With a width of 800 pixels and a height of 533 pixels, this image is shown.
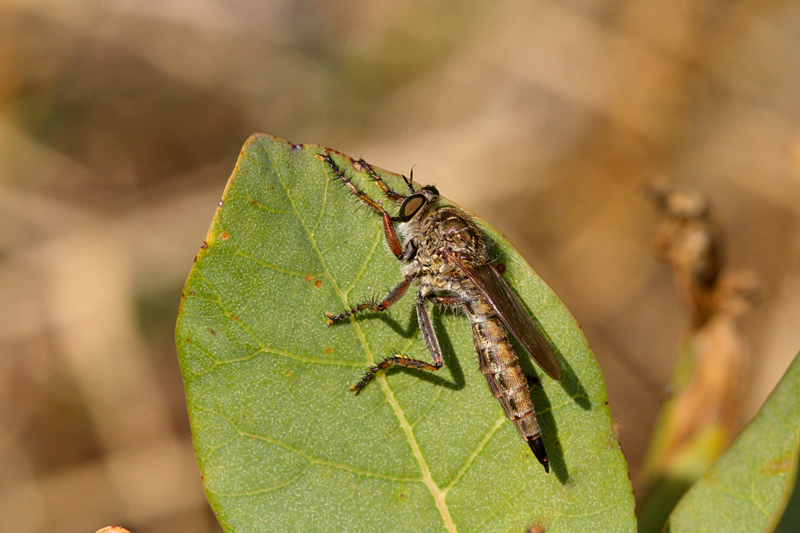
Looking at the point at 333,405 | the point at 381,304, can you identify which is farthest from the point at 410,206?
the point at 333,405

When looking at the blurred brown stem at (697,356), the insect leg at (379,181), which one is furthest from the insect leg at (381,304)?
the blurred brown stem at (697,356)

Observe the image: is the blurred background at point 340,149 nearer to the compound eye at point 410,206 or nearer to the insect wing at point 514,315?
the compound eye at point 410,206

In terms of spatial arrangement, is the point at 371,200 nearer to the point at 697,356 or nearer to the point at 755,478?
the point at 755,478

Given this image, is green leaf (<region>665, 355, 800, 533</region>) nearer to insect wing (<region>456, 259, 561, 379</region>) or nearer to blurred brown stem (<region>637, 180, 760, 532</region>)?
insect wing (<region>456, 259, 561, 379</region>)

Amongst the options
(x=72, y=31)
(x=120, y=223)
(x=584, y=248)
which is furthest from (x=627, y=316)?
(x=72, y=31)

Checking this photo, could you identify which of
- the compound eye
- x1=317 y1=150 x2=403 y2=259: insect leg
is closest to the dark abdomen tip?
x1=317 y1=150 x2=403 y2=259: insect leg

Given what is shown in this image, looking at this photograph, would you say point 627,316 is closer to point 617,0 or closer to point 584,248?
point 584,248
